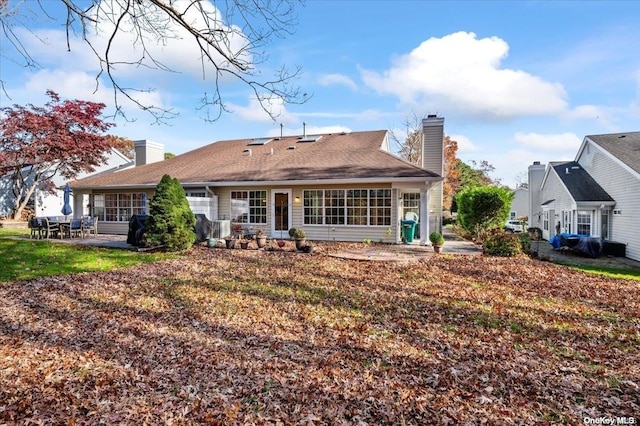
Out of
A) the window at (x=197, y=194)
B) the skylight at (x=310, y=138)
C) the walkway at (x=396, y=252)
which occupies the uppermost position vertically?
the skylight at (x=310, y=138)

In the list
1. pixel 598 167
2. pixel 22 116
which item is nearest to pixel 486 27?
pixel 598 167

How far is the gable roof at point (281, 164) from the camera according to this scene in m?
13.7

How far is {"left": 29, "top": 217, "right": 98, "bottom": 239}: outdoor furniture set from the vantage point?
1355 cm

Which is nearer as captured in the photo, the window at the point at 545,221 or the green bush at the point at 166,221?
the green bush at the point at 166,221

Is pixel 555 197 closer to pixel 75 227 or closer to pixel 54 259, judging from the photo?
pixel 54 259

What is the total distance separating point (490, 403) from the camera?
3.04 m

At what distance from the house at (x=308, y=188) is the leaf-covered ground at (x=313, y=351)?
6.08 m

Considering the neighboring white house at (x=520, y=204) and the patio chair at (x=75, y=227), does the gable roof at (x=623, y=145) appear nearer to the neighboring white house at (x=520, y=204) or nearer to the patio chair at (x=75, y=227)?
the patio chair at (x=75, y=227)

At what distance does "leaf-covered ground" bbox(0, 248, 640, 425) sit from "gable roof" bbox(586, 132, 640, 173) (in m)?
9.02

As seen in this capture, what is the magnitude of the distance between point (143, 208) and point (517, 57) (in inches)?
668

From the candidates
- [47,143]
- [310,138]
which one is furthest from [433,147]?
[47,143]

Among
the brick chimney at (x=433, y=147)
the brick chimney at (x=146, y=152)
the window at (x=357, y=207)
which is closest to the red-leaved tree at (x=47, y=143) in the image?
the brick chimney at (x=146, y=152)

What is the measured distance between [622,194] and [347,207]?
1071cm

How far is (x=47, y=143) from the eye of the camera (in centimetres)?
2047
